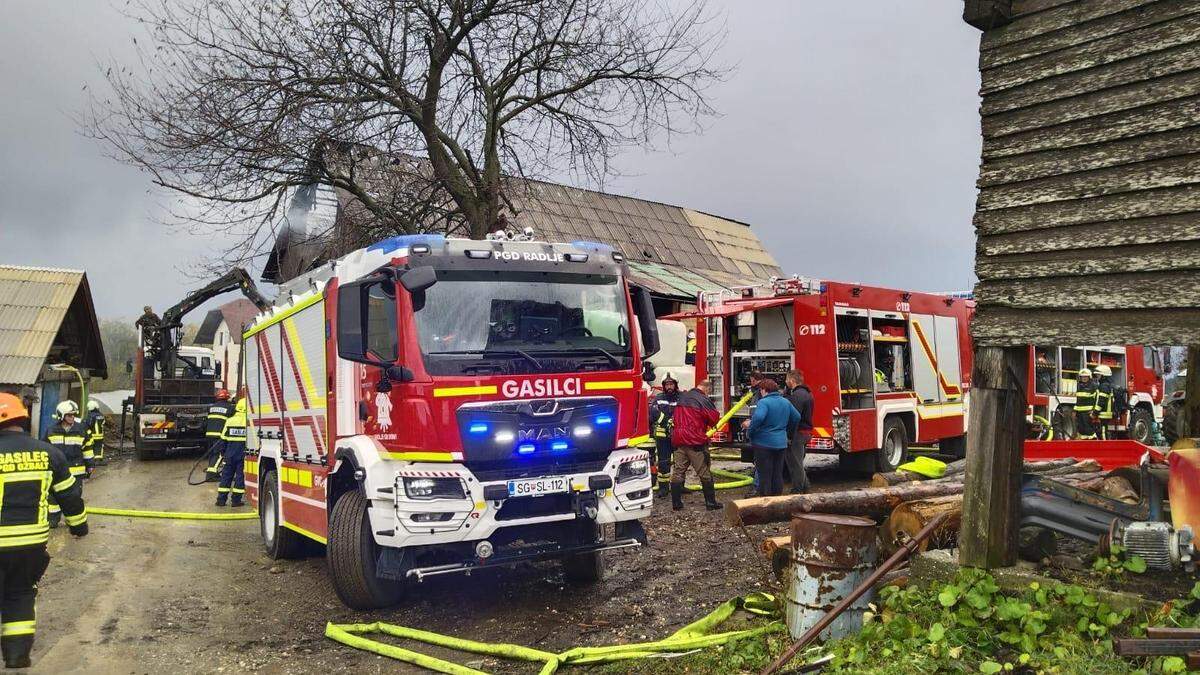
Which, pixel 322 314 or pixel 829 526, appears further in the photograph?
pixel 322 314

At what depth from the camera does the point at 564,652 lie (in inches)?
217

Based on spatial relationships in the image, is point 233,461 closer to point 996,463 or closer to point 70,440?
point 70,440

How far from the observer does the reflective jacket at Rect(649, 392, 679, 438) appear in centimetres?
1227

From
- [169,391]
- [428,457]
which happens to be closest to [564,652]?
[428,457]

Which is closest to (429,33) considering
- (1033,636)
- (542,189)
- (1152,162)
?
(1152,162)

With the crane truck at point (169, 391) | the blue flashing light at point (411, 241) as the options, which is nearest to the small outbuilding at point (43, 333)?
the crane truck at point (169, 391)

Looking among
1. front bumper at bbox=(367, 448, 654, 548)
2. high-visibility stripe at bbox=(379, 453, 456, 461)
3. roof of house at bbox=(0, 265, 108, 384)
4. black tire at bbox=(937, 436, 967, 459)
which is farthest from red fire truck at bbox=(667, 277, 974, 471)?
roof of house at bbox=(0, 265, 108, 384)

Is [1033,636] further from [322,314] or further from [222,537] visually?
[222,537]

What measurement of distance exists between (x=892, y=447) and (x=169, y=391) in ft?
55.4

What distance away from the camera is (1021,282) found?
4.81 m

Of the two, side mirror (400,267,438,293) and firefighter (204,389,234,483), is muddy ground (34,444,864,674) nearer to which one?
side mirror (400,267,438,293)

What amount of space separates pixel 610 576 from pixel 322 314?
11.0ft

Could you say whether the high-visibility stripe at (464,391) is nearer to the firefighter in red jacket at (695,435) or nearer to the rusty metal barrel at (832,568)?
the rusty metal barrel at (832,568)

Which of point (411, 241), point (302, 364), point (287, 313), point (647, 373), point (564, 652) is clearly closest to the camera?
point (564, 652)
